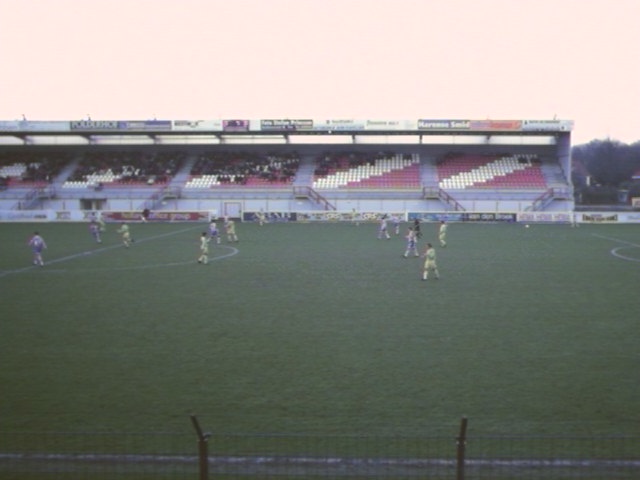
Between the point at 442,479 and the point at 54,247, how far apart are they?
30.3 m

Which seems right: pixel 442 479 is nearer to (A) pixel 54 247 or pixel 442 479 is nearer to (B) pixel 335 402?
(B) pixel 335 402

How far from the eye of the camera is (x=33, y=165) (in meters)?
65.2

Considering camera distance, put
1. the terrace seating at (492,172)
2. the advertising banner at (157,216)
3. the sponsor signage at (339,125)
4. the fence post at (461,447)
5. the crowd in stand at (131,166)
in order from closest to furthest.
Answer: the fence post at (461,447) → the advertising banner at (157,216) → the sponsor signage at (339,125) → the terrace seating at (492,172) → the crowd in stand at (131,166)

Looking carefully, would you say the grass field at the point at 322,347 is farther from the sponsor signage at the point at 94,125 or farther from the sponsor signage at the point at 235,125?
the sponsor signage at the point at 94,125

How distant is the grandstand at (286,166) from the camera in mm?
57844

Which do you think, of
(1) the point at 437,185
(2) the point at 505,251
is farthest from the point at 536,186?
(2) the point at 505,251

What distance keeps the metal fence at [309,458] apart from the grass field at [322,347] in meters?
0.43

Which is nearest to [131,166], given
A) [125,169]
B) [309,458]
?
[125,169]

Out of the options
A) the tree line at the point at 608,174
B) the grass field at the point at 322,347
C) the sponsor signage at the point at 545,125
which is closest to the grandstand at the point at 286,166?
the sponsor signage at the point at 545,125

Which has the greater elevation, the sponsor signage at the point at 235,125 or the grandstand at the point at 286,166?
the sponsor signage at the point at 235,125

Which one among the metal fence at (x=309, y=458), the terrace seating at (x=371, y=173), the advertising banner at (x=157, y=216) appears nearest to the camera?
the metal fence at (x=309, y=458)

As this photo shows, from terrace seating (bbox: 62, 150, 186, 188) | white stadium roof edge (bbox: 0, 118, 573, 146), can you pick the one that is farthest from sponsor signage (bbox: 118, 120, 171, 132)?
terrace seating (bbox: 62, 150, 186, 188)

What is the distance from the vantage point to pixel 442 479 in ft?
21.6

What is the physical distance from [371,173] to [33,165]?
37944 millimetres
